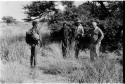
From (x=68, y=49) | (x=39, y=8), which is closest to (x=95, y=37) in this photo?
(x=68, y=49)

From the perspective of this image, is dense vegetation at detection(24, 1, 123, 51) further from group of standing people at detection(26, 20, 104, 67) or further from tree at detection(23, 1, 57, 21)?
group of standing people at detection(26, 20, 104, 67)

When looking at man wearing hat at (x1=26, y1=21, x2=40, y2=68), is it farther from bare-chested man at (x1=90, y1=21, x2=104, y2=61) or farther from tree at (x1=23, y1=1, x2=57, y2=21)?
tree at (x1=23, y1=1, x2=57, y2=21)

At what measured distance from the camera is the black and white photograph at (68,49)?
7170 millimetres

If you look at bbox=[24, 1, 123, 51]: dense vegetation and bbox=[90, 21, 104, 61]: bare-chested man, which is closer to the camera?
bbox=[90, 21, 104, 61]: bare-chested man

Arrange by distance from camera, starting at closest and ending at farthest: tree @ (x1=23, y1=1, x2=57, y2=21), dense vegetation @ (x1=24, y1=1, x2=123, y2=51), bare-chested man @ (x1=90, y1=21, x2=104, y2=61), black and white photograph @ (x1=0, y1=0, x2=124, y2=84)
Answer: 1. black and white photograph @ (x1=0, y1=0, x2=124, y2=84)
2. bare-chested man @ (x1=90, y1=21, x2=104, y2=61)
3. dense vegetation @ (x1=24, y1=1, x2=123, y2=51)
4. tree @ (x1=23, y1=1, x2=57, y2=21)

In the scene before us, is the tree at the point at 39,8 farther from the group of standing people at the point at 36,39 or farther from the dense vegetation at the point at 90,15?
the group of standing people at the point at 36,39

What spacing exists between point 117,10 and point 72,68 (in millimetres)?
7907

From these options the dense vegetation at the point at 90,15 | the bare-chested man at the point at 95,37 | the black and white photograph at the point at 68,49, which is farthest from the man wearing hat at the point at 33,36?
the dense vegetation at the point at 90,15

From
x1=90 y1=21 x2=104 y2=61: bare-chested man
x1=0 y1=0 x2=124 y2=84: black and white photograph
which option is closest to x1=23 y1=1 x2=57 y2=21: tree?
x1=0 y1=0 x2=124 y2=84: black and white photograph

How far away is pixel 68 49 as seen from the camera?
10109 mm

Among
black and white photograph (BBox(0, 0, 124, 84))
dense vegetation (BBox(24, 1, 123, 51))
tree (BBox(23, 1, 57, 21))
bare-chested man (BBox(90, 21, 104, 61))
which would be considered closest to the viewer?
black and white photograph (BBox(0, 0, 124, 84))

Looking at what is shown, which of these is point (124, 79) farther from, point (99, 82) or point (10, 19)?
point (10, 19)

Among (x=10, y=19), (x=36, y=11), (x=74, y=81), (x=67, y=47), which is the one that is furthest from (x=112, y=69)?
(x=10, y=19)

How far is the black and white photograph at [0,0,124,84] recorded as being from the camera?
7.17m
